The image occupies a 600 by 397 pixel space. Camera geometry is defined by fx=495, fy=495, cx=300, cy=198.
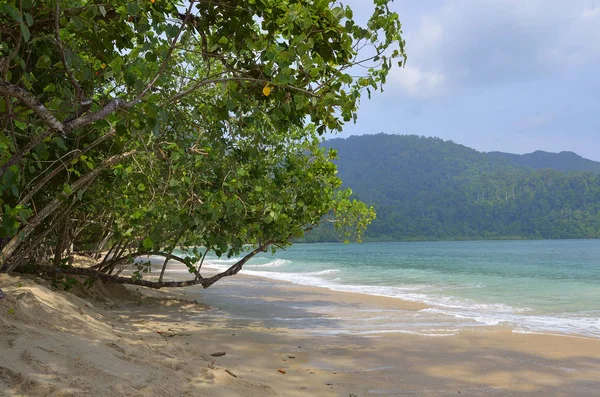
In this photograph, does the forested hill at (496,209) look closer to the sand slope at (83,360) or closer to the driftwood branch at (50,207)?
the driftwood branch at (50,207)

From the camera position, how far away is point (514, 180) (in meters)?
151

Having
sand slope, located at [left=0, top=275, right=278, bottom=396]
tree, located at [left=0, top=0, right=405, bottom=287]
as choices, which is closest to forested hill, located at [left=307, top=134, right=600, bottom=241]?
tree, located at [left=0, top=0, right=405, bottom=287]

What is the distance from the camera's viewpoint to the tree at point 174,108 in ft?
11.0

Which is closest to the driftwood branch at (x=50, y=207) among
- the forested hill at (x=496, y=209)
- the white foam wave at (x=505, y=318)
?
the white foam wave at (x=505, y=318)

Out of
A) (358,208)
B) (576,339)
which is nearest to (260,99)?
(358,208)

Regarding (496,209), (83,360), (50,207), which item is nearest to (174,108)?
(50,207)

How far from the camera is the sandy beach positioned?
3686mm

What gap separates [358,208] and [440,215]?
13537cm

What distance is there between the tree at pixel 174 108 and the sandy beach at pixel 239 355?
0.87 metres

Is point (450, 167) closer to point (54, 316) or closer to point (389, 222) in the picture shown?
point (389, 222)

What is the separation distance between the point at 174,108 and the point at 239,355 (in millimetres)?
3095

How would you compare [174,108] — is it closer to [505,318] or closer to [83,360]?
[83,360]

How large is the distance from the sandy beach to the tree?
874mm

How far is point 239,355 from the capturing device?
6156mm
